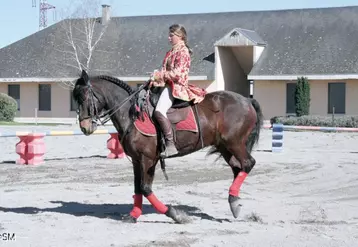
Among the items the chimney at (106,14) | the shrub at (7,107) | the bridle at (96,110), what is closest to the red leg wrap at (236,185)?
the bridle at (96,110)

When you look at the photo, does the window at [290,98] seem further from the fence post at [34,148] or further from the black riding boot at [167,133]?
the black riding boot at [167,133]

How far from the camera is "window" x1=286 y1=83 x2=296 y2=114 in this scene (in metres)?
37.3

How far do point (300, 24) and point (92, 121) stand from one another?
110 feet

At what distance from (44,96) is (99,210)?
34.8 metres

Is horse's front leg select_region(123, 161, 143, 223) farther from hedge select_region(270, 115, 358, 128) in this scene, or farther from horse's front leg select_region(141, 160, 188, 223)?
hedge select_region(270, 115, 358, 128)

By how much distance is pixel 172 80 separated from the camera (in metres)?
8.83

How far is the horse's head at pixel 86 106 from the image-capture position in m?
8.92

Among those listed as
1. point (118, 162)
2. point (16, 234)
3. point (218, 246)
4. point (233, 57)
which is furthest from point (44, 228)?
point (233, 57)

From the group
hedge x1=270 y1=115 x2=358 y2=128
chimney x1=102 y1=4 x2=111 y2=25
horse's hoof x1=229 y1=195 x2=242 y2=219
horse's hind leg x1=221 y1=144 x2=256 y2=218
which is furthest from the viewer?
chimney x1=102 y1=4 x2=111 y2=25

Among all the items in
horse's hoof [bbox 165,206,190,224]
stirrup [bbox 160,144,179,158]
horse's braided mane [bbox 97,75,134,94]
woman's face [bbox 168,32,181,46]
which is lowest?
horse's hoof [bbox 165,206,190,224]

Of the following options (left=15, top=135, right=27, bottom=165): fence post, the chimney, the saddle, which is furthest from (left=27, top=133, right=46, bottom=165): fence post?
the chimney

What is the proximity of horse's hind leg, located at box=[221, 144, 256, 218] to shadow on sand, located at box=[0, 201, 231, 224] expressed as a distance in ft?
1.06

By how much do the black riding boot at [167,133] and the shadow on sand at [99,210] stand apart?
118 cm

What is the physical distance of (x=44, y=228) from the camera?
840 cm
